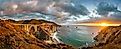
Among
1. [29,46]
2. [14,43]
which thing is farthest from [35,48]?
[14,43]

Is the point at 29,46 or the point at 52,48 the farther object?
the point at 52,48

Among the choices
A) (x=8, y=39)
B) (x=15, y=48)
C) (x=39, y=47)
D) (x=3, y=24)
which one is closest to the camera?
(x=15, y=48)

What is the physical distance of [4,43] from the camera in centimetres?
12769

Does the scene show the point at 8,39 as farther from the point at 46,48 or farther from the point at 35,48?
the point at 46,48

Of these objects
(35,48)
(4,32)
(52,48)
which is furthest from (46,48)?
(4,32)

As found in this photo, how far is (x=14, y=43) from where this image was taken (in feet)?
421

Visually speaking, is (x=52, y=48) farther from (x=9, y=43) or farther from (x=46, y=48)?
(x=9, y=43)

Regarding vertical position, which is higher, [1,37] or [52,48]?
[1,37]

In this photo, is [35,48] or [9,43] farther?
[35,48]

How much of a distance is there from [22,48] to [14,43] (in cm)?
421

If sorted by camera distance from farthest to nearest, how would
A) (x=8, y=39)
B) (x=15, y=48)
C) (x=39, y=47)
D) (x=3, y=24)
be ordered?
1. (x=3, y=24)
2. (x=39, y=47)
3. (x=8, y=39)
4. (x=15, y=48)

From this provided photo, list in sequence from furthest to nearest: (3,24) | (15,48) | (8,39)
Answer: (3,24), (8,39), (15,48)

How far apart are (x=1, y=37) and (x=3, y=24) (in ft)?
113

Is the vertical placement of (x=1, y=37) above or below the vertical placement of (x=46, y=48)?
above
